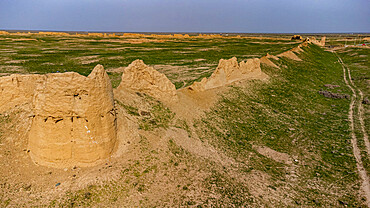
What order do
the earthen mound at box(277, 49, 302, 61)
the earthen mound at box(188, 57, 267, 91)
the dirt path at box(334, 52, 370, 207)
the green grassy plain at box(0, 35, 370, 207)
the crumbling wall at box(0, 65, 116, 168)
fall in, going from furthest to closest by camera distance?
the earthen mound at box(277, 49, 302, 61), the earthen mound at box(188, 57, 267, 91), the dirt path at box(334, 52, 370, 207), the green grassy plain at box(0, 35, 370, 207), the crumbling wall at box(0, 65, 116, 168)

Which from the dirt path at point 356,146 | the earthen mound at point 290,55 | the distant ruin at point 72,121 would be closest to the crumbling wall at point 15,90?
the distant ruin at point 72,121

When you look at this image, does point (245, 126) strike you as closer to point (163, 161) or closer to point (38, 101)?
point (163, 161)

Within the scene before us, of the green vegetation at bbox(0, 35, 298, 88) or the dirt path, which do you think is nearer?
the dirt path

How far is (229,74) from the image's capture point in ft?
108

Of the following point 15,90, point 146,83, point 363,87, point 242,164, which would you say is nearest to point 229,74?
point 146,83

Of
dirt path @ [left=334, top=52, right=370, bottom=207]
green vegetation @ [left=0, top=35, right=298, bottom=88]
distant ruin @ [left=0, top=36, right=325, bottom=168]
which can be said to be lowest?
dirt path @ [left=334, top=52, right=370, bottom=207]

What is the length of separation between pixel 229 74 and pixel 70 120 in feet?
78.5

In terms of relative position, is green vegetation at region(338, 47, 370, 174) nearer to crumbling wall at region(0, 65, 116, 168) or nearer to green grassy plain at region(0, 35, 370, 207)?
green grassy plain at region(0, 35, 370, 207)

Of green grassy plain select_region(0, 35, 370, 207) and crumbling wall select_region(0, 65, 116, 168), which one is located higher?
crumbling wall select_region(0, 65, 116, 168)

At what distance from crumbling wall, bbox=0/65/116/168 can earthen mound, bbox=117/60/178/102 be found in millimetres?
6866

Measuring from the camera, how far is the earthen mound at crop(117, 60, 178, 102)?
2102cm

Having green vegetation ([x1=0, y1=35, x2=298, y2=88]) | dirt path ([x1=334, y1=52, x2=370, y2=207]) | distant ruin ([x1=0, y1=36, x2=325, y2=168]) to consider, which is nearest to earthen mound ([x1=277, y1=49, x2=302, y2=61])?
green vegetation ([x1=0, y1=35, x2=298, y2=88])

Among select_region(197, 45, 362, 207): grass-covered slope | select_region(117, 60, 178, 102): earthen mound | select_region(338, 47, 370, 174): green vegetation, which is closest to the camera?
select_region(197, 45, 362, 207): grass-covered slope

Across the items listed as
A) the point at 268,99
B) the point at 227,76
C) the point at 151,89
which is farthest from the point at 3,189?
the point at 268,99
